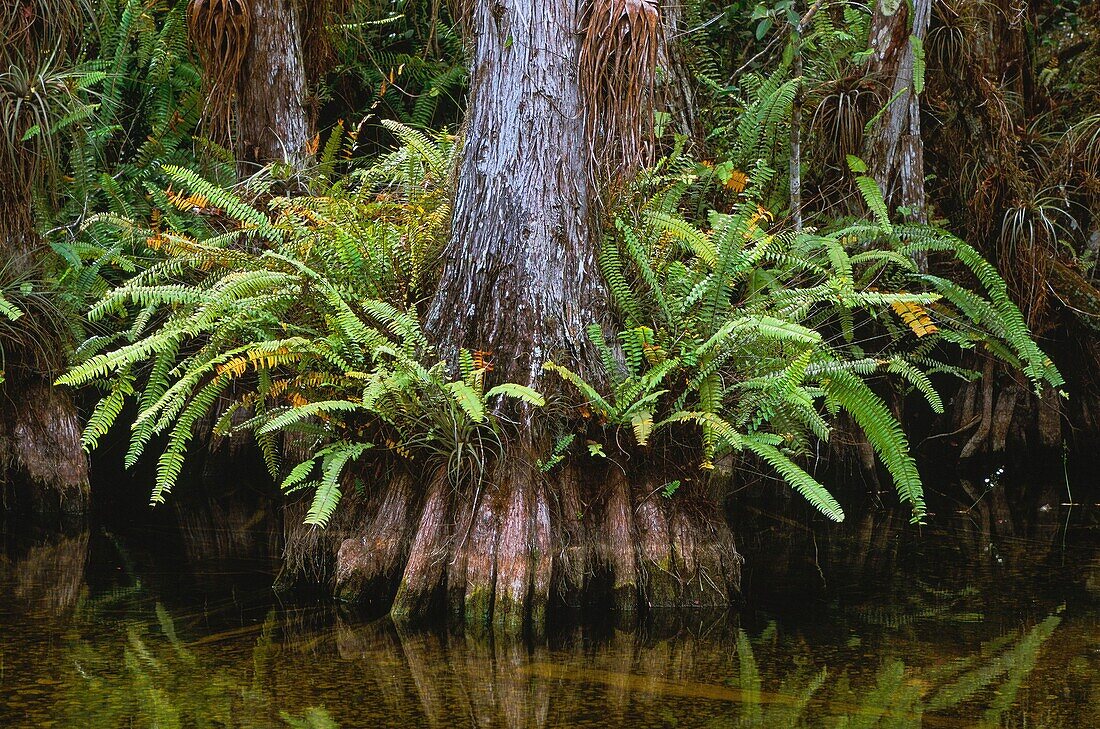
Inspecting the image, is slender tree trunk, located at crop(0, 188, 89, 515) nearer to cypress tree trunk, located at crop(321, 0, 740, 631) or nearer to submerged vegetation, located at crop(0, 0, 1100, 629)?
submerged vegetation, located at crop(0, 0, 1100, 629)

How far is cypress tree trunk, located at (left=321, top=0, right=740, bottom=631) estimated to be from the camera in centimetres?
418

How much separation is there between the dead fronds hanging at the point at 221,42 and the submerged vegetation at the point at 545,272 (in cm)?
2

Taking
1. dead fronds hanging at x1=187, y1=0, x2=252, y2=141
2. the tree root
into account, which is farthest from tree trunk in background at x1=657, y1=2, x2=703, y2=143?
the tree root

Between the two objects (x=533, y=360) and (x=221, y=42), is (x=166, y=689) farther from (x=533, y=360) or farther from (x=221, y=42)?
(x=221, y=42)

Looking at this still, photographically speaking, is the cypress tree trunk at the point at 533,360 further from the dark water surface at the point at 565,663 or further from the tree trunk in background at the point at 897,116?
the tree trunk in background at the point at 897,116

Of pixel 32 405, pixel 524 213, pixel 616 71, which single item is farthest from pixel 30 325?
pixel 616 71

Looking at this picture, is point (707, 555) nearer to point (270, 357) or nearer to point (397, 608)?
point (397, 608)

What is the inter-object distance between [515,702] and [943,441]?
5269 millimetres

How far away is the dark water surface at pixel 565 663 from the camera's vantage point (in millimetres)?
3088

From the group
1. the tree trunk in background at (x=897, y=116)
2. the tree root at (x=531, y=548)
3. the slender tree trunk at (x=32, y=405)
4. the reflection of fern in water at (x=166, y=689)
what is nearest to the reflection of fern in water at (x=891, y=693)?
the tree root at (x=531, y=548)

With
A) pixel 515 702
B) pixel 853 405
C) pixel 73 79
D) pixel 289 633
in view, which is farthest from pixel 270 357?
pixel 73 79

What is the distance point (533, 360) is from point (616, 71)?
1.32 m

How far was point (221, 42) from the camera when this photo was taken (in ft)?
20.9

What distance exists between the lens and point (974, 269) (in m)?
6.09
